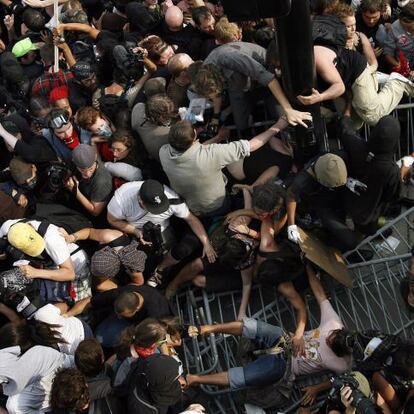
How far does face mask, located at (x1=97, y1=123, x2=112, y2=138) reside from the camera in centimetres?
542

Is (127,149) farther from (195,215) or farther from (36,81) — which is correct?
(36,81)

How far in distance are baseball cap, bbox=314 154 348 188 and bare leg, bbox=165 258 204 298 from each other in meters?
1.38

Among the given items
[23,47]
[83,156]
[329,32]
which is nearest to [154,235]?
[83,156]

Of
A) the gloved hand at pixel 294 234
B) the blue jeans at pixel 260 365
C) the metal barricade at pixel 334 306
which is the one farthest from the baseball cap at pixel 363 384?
the gloved hand at pixel 294 234

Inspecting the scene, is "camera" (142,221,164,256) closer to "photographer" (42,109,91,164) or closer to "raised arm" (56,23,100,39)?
"photographer" (42,109,91,164)

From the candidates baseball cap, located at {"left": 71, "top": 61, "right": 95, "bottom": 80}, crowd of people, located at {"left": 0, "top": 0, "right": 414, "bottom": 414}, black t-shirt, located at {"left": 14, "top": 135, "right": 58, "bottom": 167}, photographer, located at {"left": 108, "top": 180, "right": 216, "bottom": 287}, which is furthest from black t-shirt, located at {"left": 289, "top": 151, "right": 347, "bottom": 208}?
baseball cap, located at {"left": 71, "top": 61, "right": 95, "bottom": 80}

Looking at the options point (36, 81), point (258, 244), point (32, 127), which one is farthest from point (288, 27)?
point (36, 81)

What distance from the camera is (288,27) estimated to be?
3.08 meters

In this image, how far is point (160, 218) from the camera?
5109mm

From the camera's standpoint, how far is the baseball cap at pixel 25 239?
14.9 feet

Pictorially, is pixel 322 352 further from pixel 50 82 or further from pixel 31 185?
pixel 50 82

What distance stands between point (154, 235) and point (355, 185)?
1.77 metres

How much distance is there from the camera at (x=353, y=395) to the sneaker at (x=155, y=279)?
189cm

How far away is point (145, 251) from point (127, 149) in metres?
0.94
